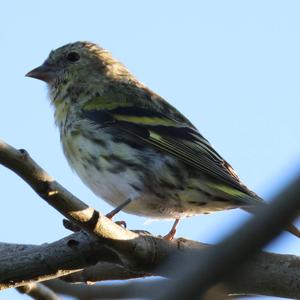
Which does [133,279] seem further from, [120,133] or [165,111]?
[165,111]

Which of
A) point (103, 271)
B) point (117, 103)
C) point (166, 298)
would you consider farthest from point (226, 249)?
point (117, 103)

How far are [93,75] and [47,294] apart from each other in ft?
11.0

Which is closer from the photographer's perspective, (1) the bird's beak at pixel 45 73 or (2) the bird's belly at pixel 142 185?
(2) the bird's belly at pixel 142 185

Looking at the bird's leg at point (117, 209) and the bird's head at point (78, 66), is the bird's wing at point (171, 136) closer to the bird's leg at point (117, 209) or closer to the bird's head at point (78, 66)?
the bird's leg at point (117, 209)

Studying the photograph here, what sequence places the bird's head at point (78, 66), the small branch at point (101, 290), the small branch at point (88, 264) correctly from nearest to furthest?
1. the small branch at point (88, 264)
2. the small branch at point (101, 290)
3. the bird's head at point (78, 66)

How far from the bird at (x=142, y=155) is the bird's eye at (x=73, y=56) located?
87 centimetres

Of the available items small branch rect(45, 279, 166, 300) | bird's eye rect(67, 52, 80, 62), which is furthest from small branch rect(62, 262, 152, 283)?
bird's eye rect(67, 52, 80, 62)

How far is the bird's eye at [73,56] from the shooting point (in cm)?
774

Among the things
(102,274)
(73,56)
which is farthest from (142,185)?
(73,56)

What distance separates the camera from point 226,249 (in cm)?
100

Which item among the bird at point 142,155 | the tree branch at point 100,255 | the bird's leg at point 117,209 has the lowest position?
the tree branch at point 100,255

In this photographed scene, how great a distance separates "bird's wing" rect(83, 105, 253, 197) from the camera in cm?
545

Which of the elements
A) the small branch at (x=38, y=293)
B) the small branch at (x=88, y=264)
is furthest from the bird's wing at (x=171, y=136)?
the small branch at (x=38, y=293)

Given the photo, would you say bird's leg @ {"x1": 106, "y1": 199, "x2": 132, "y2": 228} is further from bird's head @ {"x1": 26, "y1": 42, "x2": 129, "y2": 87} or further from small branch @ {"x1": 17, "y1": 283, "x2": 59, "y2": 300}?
bird's head @ {"x1": 26, "y1": 42, "x2": 129, "y2": 87}
